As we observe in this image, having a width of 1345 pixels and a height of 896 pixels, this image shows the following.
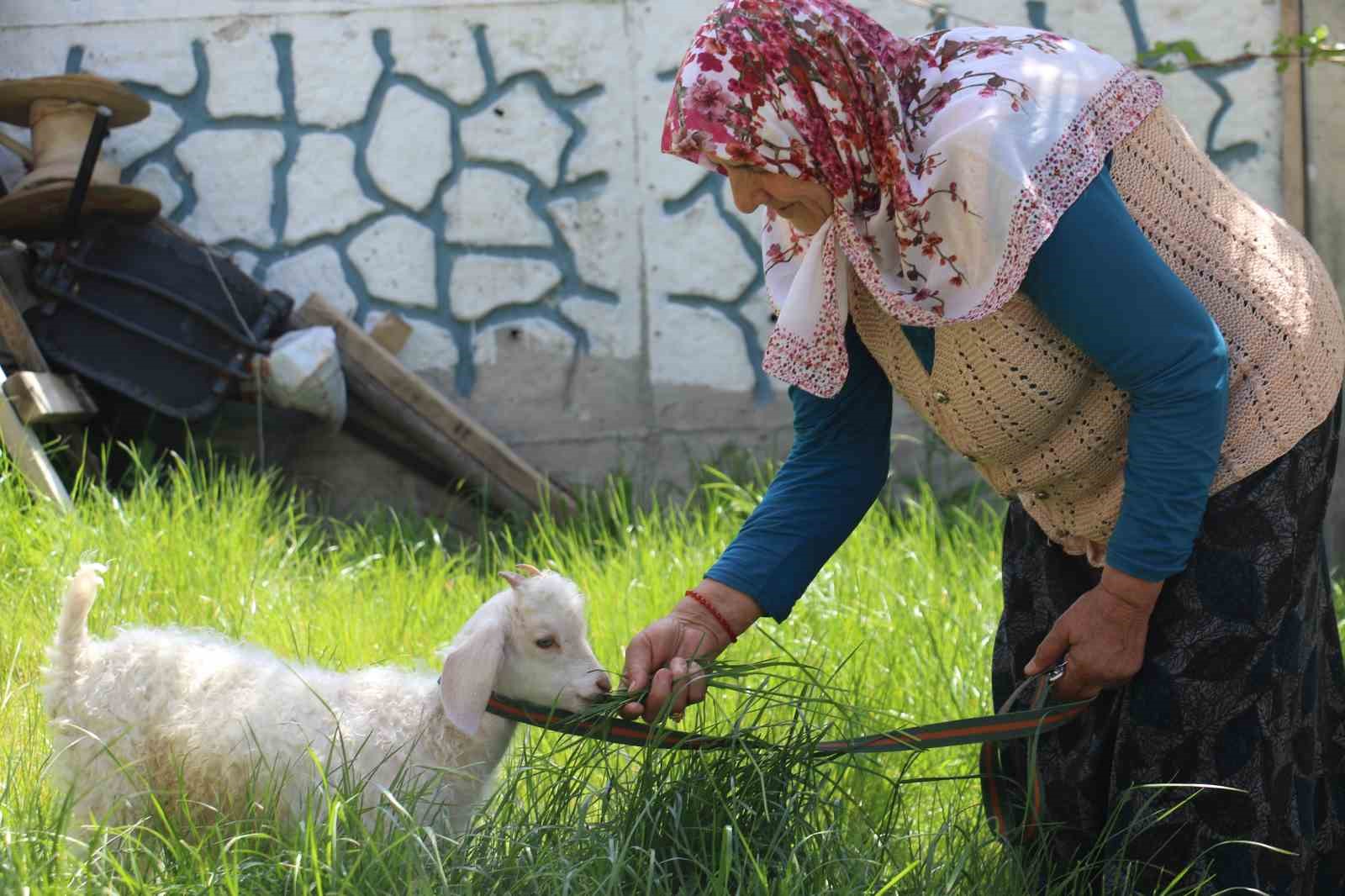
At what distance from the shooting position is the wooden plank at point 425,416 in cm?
590

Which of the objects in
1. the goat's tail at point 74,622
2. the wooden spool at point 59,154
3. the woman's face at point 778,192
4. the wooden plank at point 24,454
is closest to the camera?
the woman's face at point 778,192

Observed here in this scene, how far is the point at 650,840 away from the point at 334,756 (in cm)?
60

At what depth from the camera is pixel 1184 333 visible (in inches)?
81.3

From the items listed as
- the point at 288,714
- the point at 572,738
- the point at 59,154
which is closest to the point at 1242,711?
the point at 572,738

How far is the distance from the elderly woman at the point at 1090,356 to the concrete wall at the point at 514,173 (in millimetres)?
3695

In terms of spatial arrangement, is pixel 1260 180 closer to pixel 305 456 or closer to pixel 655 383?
pixel 655 383

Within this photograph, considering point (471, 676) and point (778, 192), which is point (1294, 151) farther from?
point (471, 676)

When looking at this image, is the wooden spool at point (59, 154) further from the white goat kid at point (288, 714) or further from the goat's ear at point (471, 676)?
the goat's ear at point (471, 676)

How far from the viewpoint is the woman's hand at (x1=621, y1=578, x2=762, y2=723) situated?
8.01 feet

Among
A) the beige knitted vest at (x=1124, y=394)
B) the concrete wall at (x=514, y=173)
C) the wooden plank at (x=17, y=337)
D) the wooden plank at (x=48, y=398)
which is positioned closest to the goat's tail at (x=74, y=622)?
the beige knitted vest at (x=1124, y=394)

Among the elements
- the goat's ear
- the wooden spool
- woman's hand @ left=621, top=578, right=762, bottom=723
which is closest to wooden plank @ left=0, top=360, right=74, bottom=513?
the wooden spool

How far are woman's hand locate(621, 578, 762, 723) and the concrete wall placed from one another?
3.65 meters

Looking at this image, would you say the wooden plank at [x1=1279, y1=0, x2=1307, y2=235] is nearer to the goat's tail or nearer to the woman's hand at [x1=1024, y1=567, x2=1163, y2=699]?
the woman's hand at [x1=1024, y1=567, x2=1163, y2=699]

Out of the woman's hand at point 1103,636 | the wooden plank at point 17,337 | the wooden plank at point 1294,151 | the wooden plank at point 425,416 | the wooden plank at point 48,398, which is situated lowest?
the wooden plank at point 425,416
